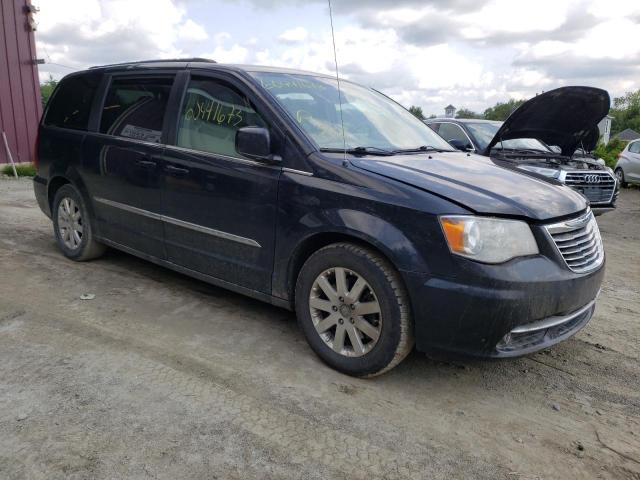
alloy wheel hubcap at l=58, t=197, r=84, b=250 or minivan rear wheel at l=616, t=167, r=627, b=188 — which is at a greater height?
alloy wheel hubcap at l=58, t=197, r=84, b=250

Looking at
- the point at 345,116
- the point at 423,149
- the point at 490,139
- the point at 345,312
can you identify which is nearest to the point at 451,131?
the point at 490,139

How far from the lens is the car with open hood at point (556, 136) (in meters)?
6.50

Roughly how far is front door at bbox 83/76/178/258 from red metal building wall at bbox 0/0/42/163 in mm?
8416

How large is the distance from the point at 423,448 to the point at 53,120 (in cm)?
466

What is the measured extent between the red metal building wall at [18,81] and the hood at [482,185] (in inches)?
433

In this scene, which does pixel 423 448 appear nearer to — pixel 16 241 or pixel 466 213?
pixel 466 213

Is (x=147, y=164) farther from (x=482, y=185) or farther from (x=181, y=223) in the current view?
(x=482, y=185)

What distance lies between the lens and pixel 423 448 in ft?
8.36

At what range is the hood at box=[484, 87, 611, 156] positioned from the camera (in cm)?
639

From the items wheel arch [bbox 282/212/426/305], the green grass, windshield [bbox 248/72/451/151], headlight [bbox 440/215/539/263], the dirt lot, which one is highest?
windshield [bbox 248/72/451/151]

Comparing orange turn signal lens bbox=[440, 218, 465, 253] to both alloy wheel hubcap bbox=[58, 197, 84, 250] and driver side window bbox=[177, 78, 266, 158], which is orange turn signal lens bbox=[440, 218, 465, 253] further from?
alloy wheel hubcap bbox=[58, 197, 84, 250]

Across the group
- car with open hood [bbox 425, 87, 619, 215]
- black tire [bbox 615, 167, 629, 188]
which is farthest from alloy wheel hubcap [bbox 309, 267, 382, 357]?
black tire [bbox 615, 167, 629, 188]

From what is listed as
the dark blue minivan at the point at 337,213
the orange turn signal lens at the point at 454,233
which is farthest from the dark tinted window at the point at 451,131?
the orange turn signal lens at the point at 454,233

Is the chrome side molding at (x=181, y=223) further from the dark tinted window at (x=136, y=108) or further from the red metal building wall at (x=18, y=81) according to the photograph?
the red metal building wall at (x=18, y=81)
